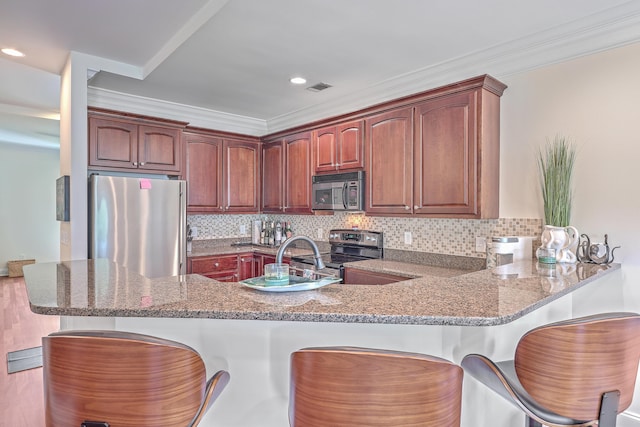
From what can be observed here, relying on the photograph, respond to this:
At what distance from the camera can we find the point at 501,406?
5.80ft

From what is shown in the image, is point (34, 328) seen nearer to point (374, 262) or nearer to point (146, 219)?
point (146, 219)

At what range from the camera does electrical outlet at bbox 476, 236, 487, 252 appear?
3.02 m

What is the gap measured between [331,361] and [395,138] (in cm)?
263

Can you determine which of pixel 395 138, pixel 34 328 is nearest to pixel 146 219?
pixel 34 328

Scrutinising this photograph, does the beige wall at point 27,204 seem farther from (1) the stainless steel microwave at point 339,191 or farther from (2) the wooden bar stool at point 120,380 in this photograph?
(2) the wooden bar stool at point 120,380

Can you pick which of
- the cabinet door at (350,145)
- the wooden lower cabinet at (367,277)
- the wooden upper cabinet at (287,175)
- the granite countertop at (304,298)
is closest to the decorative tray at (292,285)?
the granite countertop at (304,298)

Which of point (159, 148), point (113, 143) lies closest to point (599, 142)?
point (159, 148)

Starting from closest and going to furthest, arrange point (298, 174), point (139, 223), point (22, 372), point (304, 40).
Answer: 1. point (304, 40)
2. point (22, 372)
3. point (139, 223)
4. point (298, 174)

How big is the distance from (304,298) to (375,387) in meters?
0.53

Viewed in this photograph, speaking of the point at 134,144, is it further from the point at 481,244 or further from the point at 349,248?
the point at 481,244

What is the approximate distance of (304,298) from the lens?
1.39m

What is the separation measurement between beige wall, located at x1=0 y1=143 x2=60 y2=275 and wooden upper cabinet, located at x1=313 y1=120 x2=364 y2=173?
265 inches

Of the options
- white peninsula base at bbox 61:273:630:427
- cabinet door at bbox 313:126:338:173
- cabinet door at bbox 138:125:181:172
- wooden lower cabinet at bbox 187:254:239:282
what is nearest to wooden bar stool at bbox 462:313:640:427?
white peninsula base at bbox 61:273:630:427

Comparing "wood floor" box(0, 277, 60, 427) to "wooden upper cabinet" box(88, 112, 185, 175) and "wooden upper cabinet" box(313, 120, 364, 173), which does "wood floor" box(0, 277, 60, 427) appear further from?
"wooden upper cabinet" box(313, 120, 364, 173)
